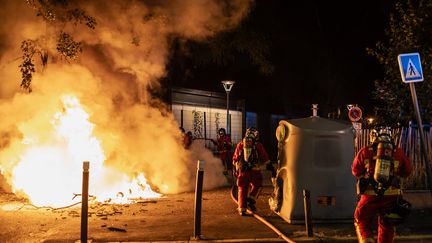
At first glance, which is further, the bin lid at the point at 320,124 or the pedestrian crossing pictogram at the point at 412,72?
the pedestrian crossing pictogram at the point at 412,72

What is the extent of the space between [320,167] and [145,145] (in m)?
5.13

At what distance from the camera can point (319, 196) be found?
24.4ft

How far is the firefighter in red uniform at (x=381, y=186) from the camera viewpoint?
5539 mm

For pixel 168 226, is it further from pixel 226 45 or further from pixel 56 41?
pixel 226 45

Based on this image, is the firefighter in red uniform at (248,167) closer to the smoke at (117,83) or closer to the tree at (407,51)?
the smoke at (117,83)

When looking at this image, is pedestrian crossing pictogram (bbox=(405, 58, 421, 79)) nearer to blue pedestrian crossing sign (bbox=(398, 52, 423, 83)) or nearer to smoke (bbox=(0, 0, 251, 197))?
blue pedestrian crossing sign (bbox=(398, 52, 423, 83))

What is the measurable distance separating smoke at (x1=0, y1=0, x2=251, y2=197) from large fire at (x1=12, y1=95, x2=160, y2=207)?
0.52 feet

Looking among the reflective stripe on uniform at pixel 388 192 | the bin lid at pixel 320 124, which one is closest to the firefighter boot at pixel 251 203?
the bin lid at pixel 320 124

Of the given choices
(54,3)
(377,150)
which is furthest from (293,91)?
(377,150)

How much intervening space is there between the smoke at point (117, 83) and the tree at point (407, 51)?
5.29m

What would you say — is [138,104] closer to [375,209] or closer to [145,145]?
[145,145]

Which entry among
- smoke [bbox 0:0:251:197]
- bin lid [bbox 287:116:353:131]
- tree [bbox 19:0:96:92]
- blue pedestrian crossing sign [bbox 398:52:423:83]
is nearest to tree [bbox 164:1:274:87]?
smoke [bbox 0:0:251:197]

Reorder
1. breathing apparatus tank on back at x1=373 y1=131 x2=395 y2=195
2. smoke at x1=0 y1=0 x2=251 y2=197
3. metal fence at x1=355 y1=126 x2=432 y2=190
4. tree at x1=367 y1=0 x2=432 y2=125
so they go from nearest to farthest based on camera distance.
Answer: breathing apparatus tank on back at x1=373 y1=131 x2=395 y2=195, smoke at x1=0 y1=0 x2=251 y2=197, metal fence at x1=355 y1=126 x2=432 y2=190, tree at x1=367 y1=0 x2=432 y2=125

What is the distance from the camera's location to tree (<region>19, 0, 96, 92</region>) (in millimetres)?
10086
